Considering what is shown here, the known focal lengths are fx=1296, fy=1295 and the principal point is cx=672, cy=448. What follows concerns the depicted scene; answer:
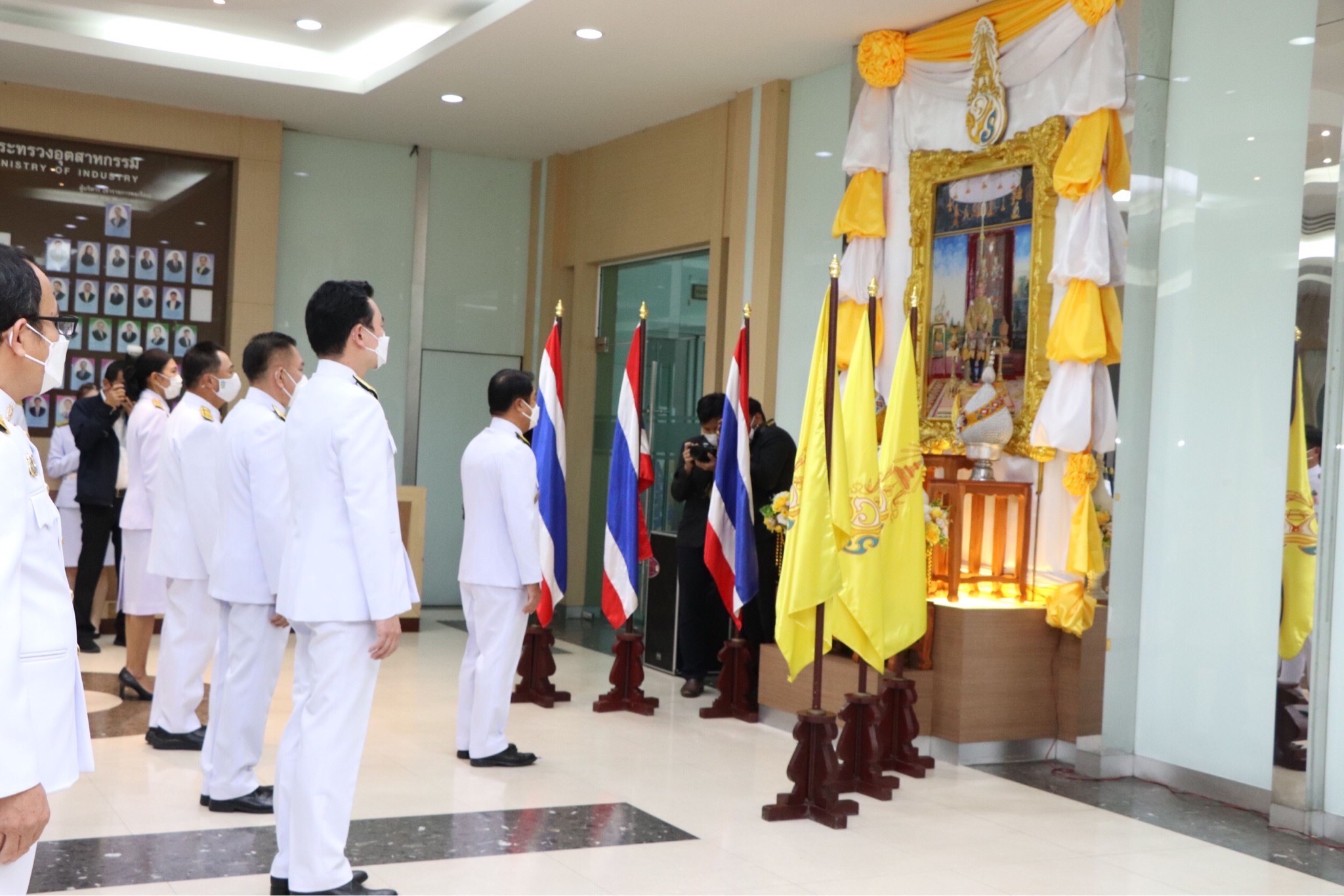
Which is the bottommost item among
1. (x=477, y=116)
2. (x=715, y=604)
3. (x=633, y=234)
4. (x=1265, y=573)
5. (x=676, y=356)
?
(x=715, y=604)

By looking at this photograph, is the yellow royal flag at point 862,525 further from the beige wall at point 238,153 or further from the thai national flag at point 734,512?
the beige wall at point 238,153

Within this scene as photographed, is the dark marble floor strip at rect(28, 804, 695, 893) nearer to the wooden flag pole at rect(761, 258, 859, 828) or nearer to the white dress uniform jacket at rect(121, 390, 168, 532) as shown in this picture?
the wooden flag pole at rect(761, 258, 859, 828)

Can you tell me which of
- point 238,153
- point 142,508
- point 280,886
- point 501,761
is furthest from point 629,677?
point 238,153

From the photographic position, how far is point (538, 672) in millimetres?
7355

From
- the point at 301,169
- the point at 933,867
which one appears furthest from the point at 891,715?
the point at 301,169

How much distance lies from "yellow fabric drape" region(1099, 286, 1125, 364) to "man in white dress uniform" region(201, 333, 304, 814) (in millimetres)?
3822

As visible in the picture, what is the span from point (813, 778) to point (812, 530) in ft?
3.27

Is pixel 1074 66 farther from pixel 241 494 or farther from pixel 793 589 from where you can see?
pixel 241 494

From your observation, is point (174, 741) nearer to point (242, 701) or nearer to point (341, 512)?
point (242, 701)

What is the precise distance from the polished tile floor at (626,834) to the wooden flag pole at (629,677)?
29.8 inches

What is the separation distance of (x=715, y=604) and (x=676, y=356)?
2787mm

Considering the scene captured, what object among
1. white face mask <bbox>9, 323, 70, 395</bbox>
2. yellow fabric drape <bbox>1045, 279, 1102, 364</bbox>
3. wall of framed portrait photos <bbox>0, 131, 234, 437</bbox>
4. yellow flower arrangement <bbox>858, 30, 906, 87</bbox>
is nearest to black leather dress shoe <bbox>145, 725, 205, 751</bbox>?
white face mask <bbox>9, 323, 70, 395</bbox>

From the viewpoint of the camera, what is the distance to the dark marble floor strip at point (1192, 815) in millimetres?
4914

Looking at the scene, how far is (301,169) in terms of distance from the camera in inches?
437
